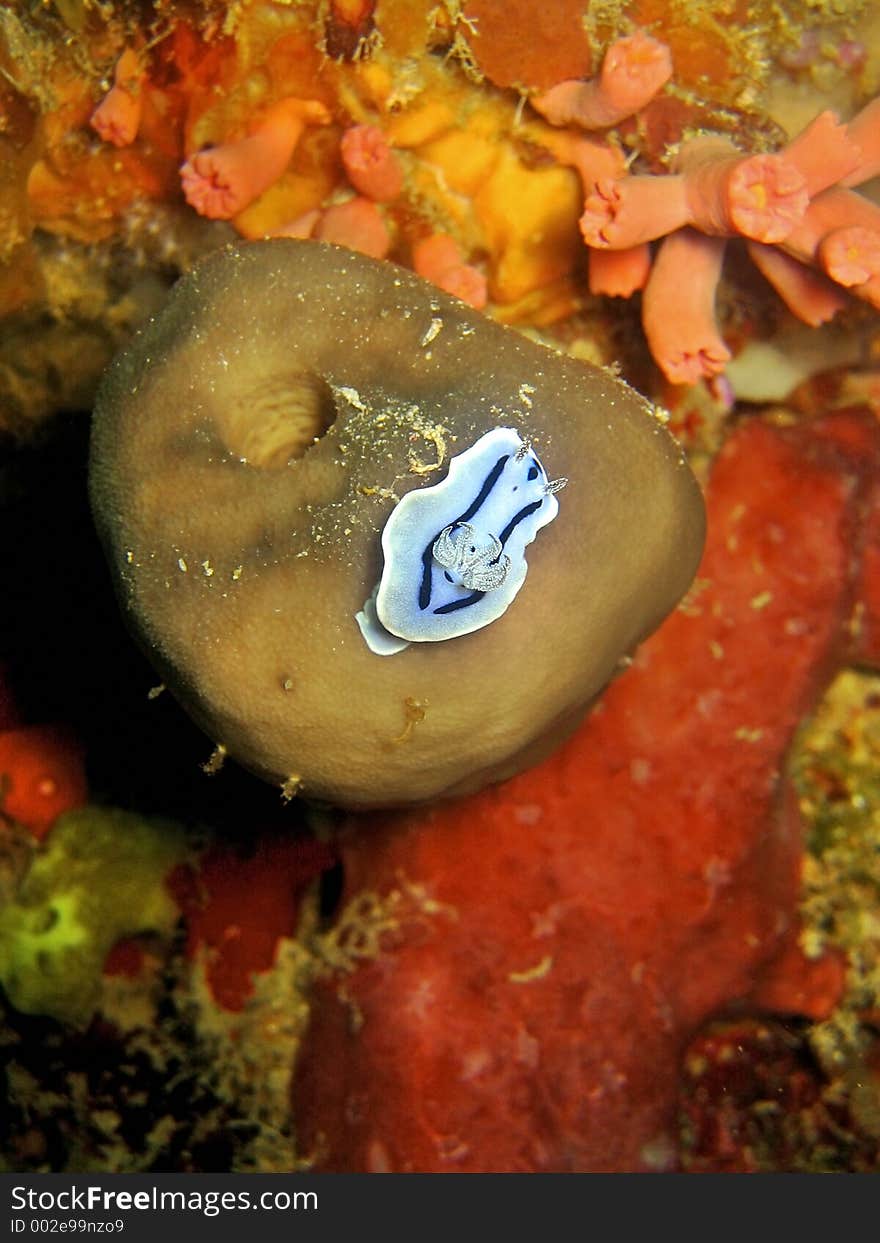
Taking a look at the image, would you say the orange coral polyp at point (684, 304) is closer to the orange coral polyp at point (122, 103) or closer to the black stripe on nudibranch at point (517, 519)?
the black stripe on nudibranch at point (517, 519)

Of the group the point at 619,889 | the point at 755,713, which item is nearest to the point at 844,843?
the point at 755,713

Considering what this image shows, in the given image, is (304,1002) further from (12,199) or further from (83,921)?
(12,199)

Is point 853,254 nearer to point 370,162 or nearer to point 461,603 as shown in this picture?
point 370,162

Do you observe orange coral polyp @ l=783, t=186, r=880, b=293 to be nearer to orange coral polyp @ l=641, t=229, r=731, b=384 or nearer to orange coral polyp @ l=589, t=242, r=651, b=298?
orange coral polyp @ l=641, t=229, r=731, b=384

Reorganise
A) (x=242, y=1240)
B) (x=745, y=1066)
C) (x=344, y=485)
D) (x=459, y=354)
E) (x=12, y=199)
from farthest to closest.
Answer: (x=745, y=1066), (x=242, y=1240), (x=12, y=199), (x=459, y=354), (x=344, y=485)

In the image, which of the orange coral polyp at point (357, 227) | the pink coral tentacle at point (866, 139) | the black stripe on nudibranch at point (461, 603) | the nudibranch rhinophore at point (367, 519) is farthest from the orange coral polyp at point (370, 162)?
the black stripe on nudibranch at point (461, 603)

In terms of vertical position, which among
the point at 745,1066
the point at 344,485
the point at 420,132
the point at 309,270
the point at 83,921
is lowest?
the point at 745,1066
